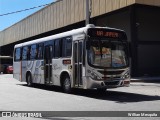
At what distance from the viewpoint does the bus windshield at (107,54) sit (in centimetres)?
1564

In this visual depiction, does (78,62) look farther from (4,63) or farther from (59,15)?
(4,63)

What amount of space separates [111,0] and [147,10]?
4.23 meters

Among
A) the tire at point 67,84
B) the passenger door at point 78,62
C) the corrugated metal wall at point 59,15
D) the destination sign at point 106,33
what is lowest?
the tire at point 67,84

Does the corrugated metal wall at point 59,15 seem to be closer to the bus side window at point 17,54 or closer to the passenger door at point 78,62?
the bus side window at point 17,54

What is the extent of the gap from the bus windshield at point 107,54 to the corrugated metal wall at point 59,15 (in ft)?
35.8

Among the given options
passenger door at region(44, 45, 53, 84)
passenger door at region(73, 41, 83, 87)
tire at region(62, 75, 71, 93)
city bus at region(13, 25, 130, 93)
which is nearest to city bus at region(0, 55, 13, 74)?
passenger door at region(44, 45, 53, 84)

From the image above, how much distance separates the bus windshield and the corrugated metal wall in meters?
10.9

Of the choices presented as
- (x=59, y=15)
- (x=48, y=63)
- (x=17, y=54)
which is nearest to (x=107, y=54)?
(x=48, y=63)

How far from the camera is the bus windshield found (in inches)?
616

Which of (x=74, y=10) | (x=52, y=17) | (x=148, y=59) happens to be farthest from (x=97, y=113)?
(x=52, y=17)

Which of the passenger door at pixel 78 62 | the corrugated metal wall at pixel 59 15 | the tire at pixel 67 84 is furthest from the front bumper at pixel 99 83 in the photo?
the corrugated metal wall at pixel 59 15

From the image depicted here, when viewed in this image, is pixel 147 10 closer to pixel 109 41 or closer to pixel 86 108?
pixel 109 41

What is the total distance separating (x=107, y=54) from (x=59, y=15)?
24.8 m

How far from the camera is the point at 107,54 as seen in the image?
1590 cm
